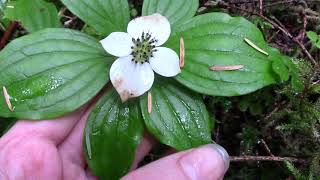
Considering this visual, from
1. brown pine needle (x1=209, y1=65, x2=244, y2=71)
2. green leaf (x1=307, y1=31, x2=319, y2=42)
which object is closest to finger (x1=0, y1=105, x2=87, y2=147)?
brown pine needle (x1=209, y1=65, x2=244, y2=71)

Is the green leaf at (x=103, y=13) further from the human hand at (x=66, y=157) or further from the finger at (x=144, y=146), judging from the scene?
the finger at (x=144, y=146)

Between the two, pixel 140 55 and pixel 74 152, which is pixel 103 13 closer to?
pixel 140 55

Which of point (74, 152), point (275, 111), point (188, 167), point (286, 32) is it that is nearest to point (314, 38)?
point (286, 32)

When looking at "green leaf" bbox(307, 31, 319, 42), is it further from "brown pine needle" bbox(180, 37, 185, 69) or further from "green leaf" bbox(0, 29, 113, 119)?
"green leaf" bbox(0, 29, 113, 119)

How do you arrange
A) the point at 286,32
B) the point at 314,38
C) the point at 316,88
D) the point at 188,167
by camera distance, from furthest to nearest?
the point at 286,32, the point at 314,38, the point at 316,88, the point at 188,167

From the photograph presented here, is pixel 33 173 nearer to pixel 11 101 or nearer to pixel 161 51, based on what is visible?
pixel 11 101

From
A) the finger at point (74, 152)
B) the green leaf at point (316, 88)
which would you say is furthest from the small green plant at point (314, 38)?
the finger at point (74, 152)

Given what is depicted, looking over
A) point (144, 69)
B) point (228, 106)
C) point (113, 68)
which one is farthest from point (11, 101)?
point (228, 106)
